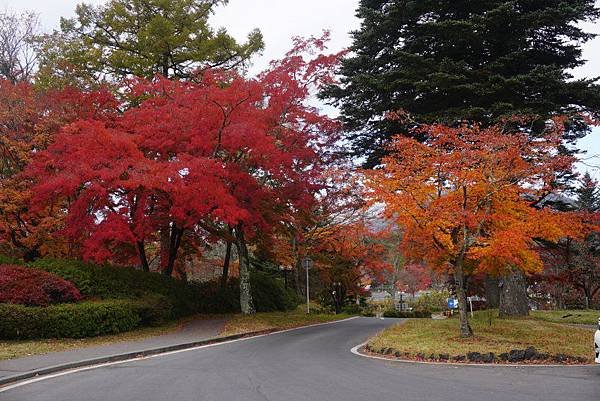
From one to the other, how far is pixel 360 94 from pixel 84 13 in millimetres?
13121

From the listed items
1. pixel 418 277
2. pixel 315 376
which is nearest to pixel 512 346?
pixel 315 376

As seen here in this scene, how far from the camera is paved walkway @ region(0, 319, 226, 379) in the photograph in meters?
9.99

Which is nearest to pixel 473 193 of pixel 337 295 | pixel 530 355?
pixel 530 355

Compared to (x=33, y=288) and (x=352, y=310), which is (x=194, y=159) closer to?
(x=33, y=288)

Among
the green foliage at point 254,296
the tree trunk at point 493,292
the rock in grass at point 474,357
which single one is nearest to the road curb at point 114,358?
the green foliage at point 254,296

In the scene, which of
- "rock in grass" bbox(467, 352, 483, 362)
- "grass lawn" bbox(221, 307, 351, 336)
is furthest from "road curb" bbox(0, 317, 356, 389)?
"rock in grass" bbox(467, 352, 483, 362)

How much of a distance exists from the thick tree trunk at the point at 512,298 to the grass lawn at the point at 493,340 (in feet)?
8.52

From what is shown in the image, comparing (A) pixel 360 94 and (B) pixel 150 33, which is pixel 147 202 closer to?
(B) pixel 150 33

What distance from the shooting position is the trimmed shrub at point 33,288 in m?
13.9

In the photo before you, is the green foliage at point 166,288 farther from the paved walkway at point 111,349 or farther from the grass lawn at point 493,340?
the grass lawn at point 493,340

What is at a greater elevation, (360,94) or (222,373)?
(360,94)

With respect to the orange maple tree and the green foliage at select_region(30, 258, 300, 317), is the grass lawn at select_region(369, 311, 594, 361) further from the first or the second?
the green foliage at select_region(30, 258, 300, 317)

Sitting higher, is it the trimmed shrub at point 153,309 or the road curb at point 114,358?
the trimmed shrub at point 153,309

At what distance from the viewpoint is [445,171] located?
44.5ft
